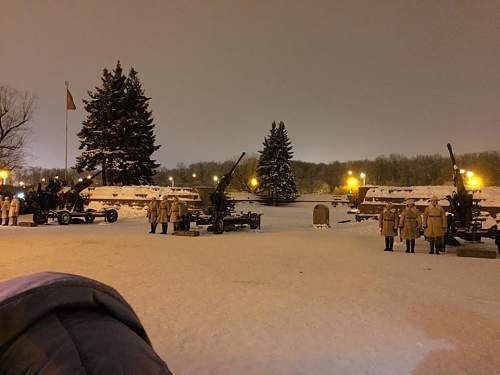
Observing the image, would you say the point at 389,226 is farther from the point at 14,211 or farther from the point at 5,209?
the point at 5,209

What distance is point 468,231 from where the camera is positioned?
53.8ft

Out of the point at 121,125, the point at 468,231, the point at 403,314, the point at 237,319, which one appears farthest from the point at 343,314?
the point at 121,125

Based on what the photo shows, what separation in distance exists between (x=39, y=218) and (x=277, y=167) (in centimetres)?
4165

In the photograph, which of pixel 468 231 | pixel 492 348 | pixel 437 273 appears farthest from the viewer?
pixel 468 231

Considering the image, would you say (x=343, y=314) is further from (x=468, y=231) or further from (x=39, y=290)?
(x=468, y=231)

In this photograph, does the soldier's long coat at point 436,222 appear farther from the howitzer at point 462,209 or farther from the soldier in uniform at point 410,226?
the howitzer at point 462,209

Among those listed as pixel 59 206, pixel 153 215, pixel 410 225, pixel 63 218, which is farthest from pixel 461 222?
pixel 59 206

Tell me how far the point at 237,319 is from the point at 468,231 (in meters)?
13.0

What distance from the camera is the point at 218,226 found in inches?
810

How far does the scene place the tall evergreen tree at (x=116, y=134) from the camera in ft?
137

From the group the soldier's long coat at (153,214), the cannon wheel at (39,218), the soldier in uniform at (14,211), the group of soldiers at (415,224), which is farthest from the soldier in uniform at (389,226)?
the soldier in uniform at (14,211)

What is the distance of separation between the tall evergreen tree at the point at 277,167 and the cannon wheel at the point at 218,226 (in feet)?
134

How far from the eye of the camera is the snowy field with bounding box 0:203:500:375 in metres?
4.92

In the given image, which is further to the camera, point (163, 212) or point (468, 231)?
point (163, 212)
